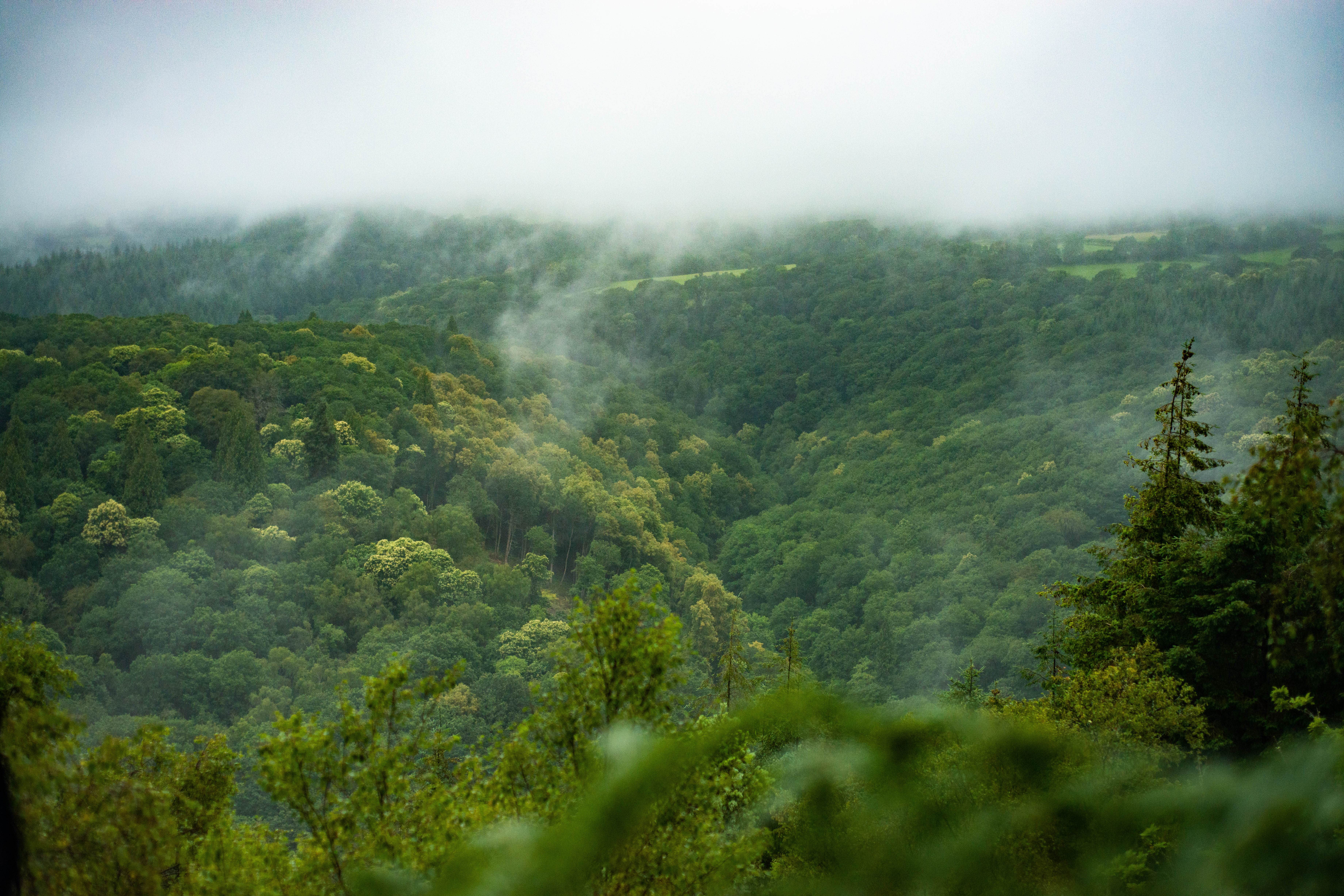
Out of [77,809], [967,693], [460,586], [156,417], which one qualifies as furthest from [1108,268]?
[77,809]

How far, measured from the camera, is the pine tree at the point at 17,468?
6294 cm

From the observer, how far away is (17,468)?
64.1 m

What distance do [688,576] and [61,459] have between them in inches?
2338

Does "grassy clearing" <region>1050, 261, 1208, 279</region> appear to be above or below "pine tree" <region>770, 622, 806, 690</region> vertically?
above

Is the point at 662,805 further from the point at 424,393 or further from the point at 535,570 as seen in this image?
the point at 424,393

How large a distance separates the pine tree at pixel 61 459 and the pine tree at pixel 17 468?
1.41 meters

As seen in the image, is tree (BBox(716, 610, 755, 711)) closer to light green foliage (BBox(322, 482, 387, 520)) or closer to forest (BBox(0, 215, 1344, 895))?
forest (BBox(0, 215, 1344, 895))

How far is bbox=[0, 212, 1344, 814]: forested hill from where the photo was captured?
200 feet

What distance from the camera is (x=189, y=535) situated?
65.4 m

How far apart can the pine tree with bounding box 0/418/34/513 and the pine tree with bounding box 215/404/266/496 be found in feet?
42.9

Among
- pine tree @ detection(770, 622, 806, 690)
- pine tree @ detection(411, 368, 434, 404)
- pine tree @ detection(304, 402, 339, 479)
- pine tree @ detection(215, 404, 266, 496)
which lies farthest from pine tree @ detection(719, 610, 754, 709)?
pine tree @ detection(411, 368, 434, 404)

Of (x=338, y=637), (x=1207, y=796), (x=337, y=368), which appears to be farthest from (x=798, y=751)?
(x=337, y=368)

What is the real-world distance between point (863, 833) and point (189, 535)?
68.5m

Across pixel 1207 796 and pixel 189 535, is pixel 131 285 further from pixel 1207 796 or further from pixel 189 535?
pixel 1207 796
